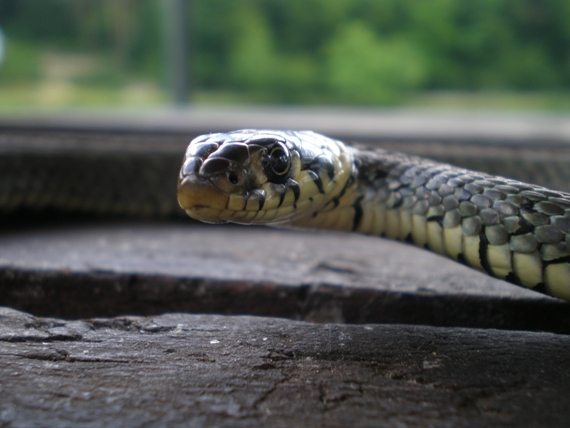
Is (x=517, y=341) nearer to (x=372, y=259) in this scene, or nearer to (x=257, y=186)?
(x=257, y=186)

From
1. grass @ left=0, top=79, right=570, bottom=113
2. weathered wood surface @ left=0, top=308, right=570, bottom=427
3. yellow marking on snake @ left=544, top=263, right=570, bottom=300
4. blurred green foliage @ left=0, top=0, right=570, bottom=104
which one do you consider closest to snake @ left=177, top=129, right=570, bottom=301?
yellow marking on snake @ left=544, top=263, right=570, bottom=300

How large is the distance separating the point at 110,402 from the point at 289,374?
0.49 metres

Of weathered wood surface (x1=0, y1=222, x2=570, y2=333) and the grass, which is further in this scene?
the grass

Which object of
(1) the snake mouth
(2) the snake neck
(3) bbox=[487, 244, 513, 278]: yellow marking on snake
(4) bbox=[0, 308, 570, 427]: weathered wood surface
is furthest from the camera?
(2) the snake neck

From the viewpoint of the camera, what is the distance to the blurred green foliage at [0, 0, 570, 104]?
5965 mm

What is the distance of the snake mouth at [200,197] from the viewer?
160 cm

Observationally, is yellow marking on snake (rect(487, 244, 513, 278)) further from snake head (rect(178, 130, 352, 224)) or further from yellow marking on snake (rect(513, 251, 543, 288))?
snake head (rect(178, 130, 352, 224))

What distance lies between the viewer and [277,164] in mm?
1835

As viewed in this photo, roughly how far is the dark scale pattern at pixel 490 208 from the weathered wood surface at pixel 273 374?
295 millimetres

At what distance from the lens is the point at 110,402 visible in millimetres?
1251

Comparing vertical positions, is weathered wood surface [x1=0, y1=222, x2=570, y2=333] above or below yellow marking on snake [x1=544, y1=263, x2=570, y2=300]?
below

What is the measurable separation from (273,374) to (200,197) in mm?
606

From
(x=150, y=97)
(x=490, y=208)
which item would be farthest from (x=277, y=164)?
(x=150, y=97)

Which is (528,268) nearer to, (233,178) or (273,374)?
(273,374)
